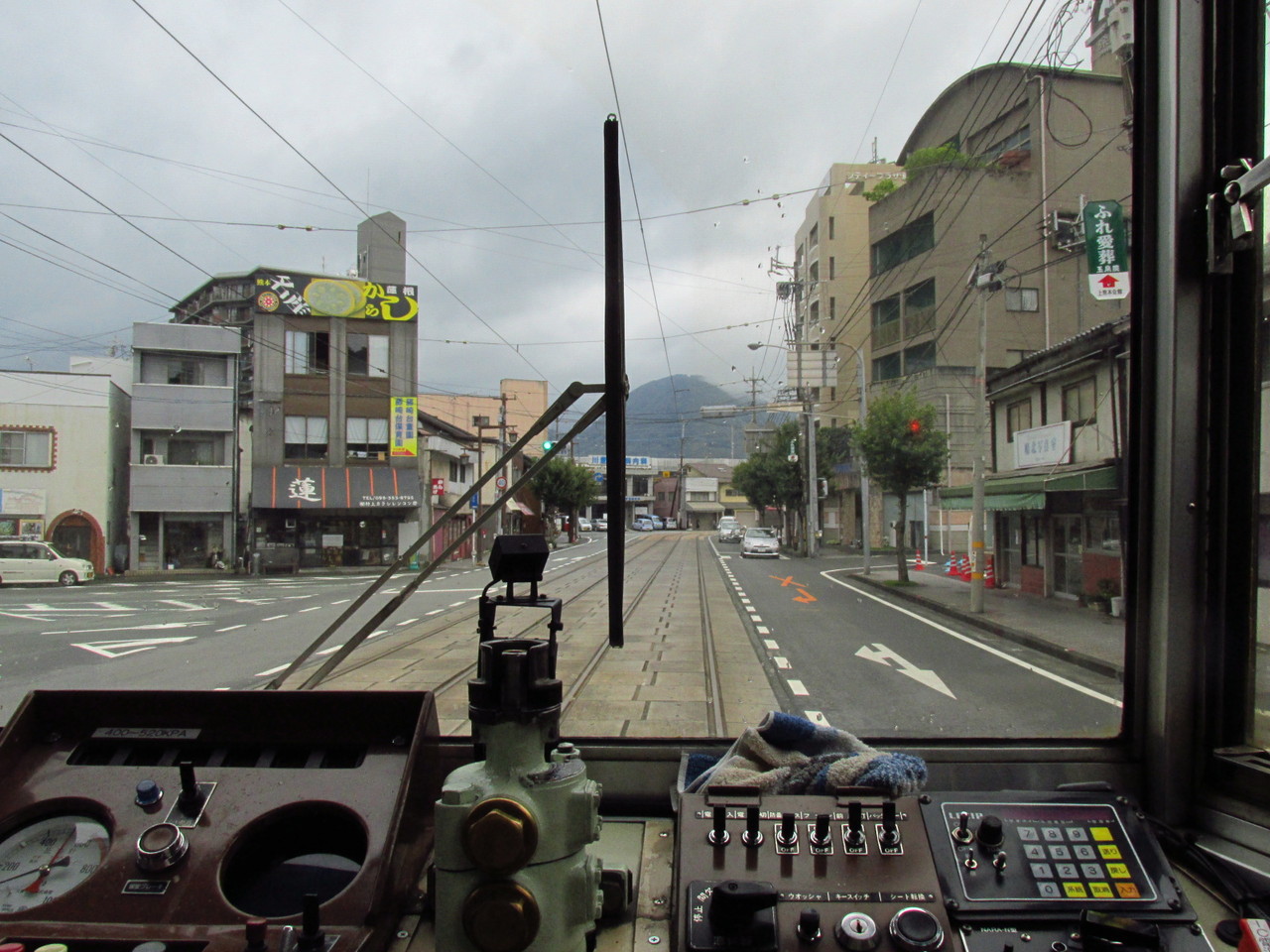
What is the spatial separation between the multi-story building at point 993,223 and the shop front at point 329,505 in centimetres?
157

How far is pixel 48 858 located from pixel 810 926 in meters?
1.40

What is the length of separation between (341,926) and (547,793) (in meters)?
0.50

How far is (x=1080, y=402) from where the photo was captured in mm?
2061

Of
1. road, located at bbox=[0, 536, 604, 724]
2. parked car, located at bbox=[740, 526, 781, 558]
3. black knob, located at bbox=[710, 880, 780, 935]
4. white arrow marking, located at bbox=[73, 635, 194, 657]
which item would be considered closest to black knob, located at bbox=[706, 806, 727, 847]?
black knob, located at bbox=[710, 880, 780, 935]

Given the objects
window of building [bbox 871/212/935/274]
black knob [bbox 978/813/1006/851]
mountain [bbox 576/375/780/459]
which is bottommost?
black knob [bbox 978/813/1006/851]

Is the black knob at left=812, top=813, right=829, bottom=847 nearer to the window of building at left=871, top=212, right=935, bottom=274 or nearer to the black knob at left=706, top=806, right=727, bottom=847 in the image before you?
the black knob at left=706, top=806, right=727, bottom=847

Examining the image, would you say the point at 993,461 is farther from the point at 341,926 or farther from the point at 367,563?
the point at 341,926

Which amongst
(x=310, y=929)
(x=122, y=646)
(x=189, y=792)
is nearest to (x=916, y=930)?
(x=310, y=929)

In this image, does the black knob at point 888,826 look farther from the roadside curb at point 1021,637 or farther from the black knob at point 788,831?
the roadside curb at point 1021,637

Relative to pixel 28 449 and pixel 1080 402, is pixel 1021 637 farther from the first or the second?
A: pixel 28 449

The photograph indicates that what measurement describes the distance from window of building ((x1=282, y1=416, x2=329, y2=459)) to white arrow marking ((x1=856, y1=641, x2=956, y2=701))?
2236mm

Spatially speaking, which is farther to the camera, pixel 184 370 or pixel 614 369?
pixel 184 370

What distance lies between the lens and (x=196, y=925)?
1.37 m

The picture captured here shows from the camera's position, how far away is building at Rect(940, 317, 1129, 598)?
1945 mm
